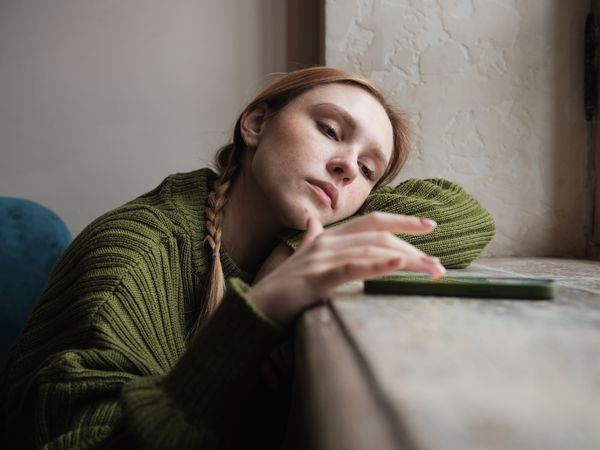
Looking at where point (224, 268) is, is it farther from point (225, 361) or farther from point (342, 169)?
point (225, 361)

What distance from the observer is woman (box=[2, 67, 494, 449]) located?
18.8 inches

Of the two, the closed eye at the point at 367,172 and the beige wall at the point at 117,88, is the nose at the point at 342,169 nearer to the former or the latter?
the closed eye at the point at 367,172

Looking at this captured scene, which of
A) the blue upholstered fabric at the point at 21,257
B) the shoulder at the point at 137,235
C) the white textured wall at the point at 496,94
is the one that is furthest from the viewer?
the white textured wall at the point at 496,94

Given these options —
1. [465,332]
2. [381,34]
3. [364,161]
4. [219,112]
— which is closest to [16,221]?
[219,112]

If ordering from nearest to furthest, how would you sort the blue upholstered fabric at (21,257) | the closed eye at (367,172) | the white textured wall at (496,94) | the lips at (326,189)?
the lips at (326,189)
the closed eye at (367,172)
the blue upholstered fabric at (21,257)
the white textured wall at (496,94)

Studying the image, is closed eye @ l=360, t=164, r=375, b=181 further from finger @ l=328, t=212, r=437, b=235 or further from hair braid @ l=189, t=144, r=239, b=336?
finger @ l=328, t=212, r=437, b=235

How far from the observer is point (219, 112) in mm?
1439

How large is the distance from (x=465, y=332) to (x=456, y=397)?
12 centimetres

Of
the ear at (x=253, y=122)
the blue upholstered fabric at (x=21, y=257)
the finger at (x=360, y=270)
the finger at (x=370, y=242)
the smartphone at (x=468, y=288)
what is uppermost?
the ear at (x=253, y=122)

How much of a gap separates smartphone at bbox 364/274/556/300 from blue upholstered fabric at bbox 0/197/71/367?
1.01 meters

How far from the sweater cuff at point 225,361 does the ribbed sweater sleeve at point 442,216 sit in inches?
15.1

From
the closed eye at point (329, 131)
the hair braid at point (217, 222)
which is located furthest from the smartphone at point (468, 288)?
the closed eye at point (329, 131)

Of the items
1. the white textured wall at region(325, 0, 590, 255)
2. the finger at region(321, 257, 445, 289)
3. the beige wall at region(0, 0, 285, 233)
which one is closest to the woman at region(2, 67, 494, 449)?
the finger at region(321, 257, 445, 289)

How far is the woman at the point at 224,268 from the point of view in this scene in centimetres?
48
